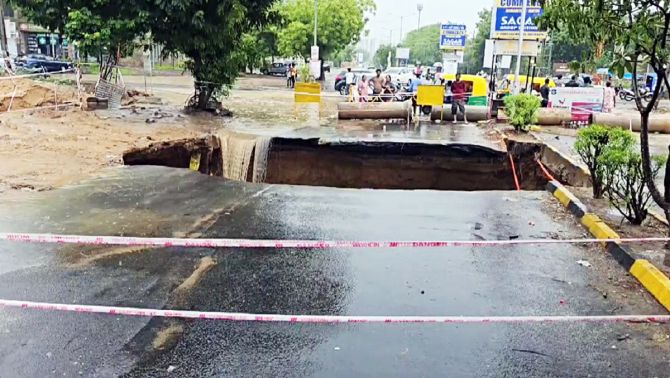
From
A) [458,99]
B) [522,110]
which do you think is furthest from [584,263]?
[458,99]

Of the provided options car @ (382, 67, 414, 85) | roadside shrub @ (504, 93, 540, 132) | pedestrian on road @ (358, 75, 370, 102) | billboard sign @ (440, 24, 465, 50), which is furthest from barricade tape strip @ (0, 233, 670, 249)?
billboard sign @ (440, 24, 465, 50)

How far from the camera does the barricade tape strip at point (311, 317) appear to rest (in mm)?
4707

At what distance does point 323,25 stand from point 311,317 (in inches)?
1667

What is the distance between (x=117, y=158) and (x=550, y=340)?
933 centimetres

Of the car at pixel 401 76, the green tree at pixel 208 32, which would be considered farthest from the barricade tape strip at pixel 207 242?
the car at pixel 401 76

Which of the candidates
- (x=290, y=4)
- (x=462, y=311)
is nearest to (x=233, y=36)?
(x=462, y=311)

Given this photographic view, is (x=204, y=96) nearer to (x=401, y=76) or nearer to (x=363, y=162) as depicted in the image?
(x=363, y=162)

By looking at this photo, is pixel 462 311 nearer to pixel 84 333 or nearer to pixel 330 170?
pixel 84 333

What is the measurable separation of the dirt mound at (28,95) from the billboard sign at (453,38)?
25.6 metres

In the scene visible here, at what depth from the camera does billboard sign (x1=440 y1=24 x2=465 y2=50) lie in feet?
124

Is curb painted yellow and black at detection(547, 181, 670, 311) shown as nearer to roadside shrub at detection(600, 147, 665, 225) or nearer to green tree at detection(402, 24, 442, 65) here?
roadside shrub at detection(600, 147, 665, 225)

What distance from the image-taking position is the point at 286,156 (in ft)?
48.9

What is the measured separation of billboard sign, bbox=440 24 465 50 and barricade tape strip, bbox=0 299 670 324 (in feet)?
114

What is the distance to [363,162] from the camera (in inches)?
602
